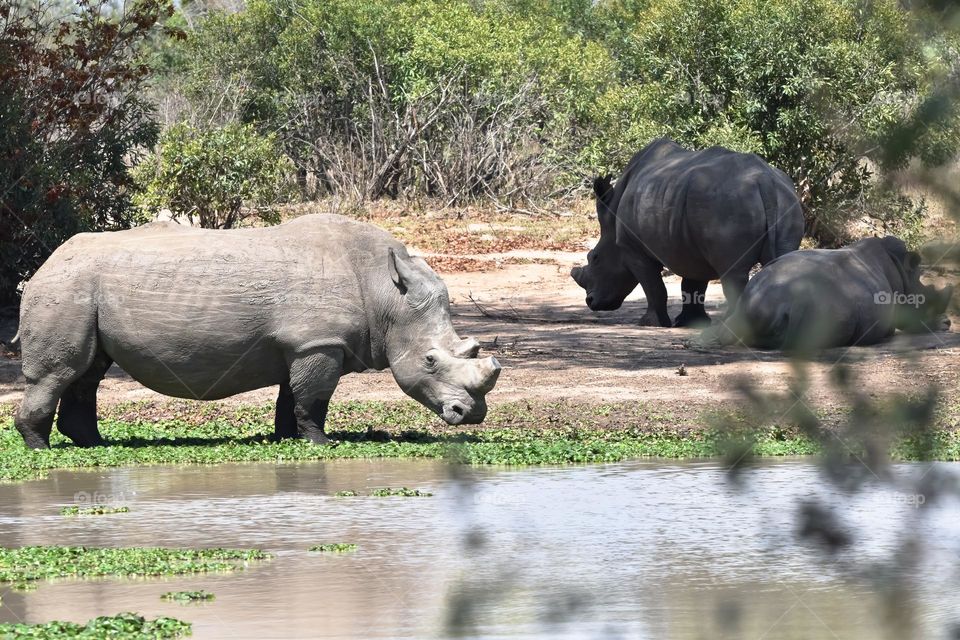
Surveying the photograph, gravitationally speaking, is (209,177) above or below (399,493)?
below

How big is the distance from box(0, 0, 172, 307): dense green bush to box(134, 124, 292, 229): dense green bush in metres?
3.43

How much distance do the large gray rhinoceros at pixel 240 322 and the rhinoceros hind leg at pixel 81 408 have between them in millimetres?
12

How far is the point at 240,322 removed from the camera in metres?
10.3

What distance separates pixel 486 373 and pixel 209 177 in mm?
15442

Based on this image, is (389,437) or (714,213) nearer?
(389,437)

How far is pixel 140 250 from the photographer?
34.0ft

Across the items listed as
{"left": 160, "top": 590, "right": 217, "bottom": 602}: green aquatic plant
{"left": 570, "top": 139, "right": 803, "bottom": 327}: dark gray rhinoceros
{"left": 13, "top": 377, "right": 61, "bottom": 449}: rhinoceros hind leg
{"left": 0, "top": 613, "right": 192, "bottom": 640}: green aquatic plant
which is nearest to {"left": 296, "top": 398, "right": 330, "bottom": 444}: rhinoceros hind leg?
{"left": 13, "top": 377, "right": 61, "bottom": 449}: rhinoceros hind leg

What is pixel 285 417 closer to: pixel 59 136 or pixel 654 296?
pixel 654 296

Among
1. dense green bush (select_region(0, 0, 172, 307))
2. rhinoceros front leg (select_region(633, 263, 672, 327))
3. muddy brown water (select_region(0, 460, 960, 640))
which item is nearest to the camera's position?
muddy brown water (select_region(0, 460, 960, 640))

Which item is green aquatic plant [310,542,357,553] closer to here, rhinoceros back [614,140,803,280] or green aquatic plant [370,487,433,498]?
green aquatic plant [370,487,433,498]

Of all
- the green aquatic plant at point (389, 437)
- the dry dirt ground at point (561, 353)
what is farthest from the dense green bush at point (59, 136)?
the green aquatic plant at point (389, 437)

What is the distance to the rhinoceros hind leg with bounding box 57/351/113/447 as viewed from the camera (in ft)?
34.8

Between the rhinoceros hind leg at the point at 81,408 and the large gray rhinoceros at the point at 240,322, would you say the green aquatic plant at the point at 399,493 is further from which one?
the rhinoceros hind leg at the point at 81,408

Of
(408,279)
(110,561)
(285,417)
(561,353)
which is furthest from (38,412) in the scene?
(561,353)
